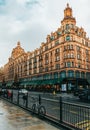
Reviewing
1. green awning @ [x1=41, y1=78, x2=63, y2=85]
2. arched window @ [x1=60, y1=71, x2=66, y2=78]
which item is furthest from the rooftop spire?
green awning @ [x1=41, y1=78, x2=63, y2=85]

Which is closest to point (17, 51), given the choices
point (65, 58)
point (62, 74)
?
point (65, 58)

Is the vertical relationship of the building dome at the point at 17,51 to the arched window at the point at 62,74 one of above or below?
above

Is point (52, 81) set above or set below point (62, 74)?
below

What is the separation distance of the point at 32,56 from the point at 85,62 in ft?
86.2

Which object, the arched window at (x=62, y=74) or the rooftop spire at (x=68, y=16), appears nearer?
the arched window at (x=62, y=74)

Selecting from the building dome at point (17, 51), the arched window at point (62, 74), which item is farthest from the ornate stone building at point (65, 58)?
the building dome at point (17, 51)

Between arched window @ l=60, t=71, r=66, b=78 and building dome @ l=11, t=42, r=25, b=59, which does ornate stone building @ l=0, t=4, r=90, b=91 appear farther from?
building dome @ l=11, t=42, r=25, b=59

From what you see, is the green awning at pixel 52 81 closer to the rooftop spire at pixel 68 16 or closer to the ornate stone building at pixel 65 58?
the ornate stone building at pixel 65 58

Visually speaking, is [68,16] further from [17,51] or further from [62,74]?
[17,51]

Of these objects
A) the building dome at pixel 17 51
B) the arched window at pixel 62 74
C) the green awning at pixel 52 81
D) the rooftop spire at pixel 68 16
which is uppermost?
the rooftop spire at pixel 68 16

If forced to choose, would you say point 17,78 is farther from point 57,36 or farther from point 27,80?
point 57,36

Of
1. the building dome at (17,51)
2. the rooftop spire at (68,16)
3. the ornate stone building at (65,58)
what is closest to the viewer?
the ornate stone building at (65,58)

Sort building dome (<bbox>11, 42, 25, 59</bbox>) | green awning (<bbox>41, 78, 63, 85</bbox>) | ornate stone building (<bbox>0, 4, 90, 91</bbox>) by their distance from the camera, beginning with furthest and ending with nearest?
building dome (<bbox>11, 42, 25, 59</bbox>) < green awning (<bbox>41, 78, 63, 85</bbox>) < ornate stone building (<bbox>0, 4, 90, 91</bbox>)

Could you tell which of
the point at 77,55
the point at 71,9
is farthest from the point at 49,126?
the point at 71,9
